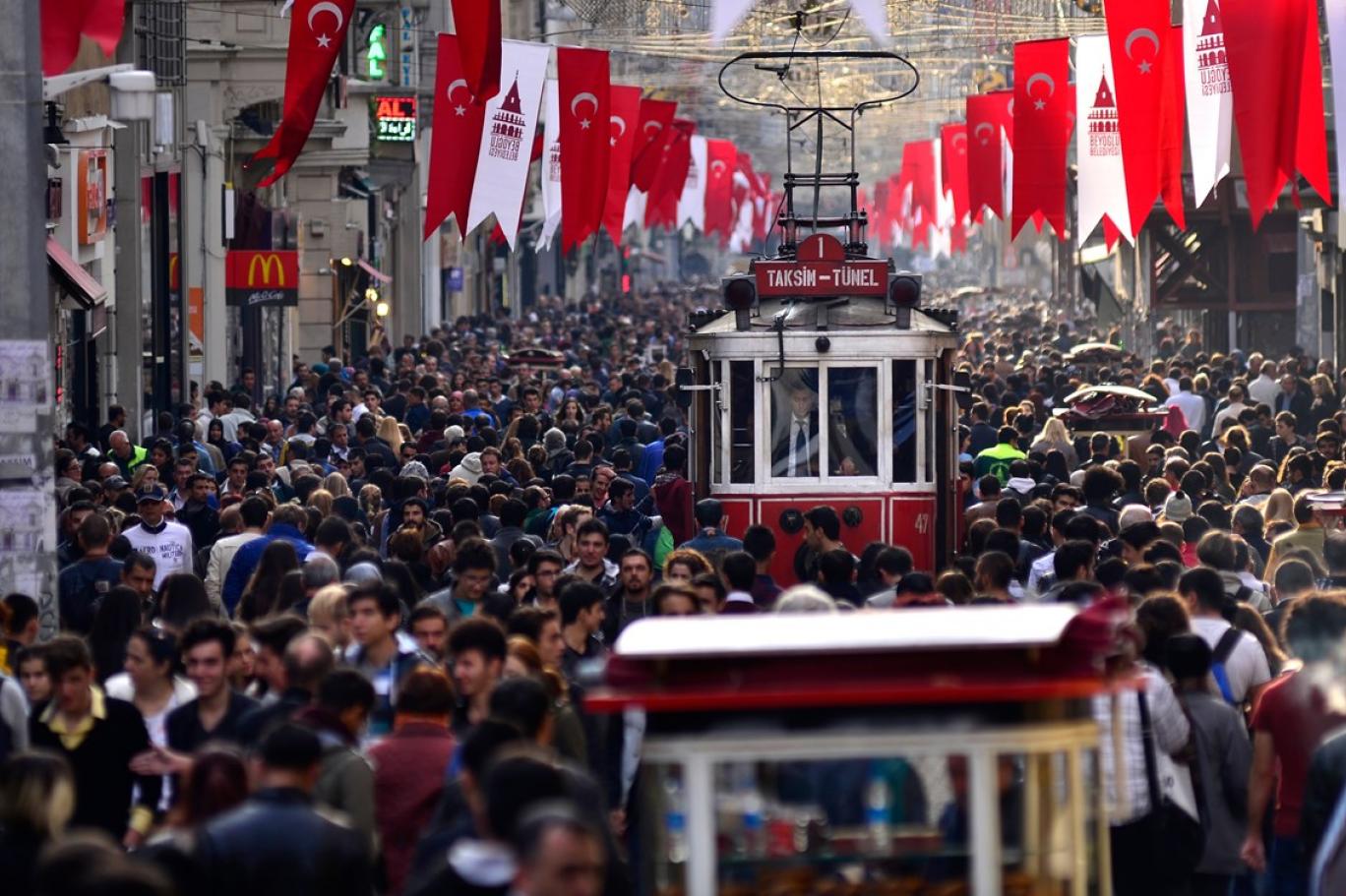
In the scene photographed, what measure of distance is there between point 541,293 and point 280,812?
83.0 meters

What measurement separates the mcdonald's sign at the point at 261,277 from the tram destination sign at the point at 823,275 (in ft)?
58.2

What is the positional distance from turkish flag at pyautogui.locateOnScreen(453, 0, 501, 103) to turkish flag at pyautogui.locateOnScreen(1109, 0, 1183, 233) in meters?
5.25

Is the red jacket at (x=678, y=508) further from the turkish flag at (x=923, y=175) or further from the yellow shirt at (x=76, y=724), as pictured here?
the turkish flag at (x=923, y=175)

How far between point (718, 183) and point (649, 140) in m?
21.4

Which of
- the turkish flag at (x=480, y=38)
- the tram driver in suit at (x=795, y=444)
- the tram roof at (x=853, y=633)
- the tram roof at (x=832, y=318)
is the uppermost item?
the turkish flag at (x=480, y=38)

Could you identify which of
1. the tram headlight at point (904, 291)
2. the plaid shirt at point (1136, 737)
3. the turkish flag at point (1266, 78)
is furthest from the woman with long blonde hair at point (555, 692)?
the turkish flag at point (1266, 78)

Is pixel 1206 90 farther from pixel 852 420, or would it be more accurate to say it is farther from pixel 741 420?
pixel 741 420

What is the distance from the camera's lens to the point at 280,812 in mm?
6328

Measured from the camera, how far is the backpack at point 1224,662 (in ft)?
31.9

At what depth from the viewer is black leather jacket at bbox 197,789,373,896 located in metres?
6.18

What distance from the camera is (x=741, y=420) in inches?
654

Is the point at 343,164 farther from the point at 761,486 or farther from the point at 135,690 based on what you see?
the point at 135,690

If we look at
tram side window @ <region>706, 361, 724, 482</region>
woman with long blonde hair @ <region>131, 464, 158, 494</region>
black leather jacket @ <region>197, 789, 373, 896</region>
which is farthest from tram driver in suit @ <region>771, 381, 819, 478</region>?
black leather jacket @ <region>197, 789, 373, 896</region>

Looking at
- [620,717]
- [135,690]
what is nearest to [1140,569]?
[620,717]
